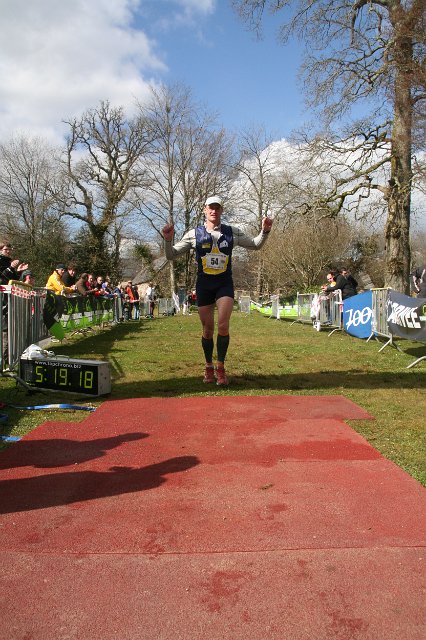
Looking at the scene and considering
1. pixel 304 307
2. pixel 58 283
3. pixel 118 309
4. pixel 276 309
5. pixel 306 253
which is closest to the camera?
pixel 58 283

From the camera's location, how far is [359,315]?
40.6ft

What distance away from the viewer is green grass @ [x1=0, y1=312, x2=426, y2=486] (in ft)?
14.4

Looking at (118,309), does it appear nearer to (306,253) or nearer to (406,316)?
(406,316)

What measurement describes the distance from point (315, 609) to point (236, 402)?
3.38m

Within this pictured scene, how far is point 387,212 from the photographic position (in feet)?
51.9

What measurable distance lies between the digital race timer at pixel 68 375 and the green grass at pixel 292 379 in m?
0.14

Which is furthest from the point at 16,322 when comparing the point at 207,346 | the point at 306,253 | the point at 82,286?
the point at 306,253

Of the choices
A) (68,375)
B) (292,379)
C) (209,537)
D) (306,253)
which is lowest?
(209,537)

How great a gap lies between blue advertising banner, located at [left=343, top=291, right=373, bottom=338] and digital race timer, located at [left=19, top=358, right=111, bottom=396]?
24.9ft

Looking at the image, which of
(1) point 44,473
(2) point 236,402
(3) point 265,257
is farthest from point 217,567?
(3) point 265,257

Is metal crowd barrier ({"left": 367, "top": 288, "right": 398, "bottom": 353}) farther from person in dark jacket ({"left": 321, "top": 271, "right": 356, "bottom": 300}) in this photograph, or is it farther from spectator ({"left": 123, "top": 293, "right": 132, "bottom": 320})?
spectator ({"left": 123, "top": 293, "right": 132, "bottom": 320})

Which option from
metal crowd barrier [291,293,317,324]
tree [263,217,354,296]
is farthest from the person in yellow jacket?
tree [263,217,354,296]

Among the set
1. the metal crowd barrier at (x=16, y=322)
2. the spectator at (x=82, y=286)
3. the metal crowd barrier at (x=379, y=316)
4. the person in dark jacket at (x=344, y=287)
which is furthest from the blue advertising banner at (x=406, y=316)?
the spectator at (x=82, y=286)

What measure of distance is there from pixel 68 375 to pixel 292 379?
2838 mm
